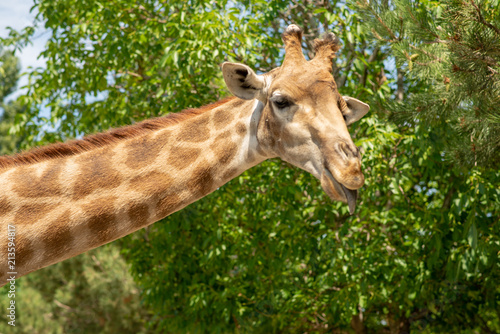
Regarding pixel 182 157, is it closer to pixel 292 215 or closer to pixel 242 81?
pixel 242 81

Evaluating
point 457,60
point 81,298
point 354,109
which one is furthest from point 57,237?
point 81,298

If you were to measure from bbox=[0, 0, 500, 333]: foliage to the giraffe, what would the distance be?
246 cm

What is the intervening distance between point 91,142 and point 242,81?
0.91m

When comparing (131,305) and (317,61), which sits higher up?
(317,61)

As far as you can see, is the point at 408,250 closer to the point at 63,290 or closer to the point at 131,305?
the point at 131,305

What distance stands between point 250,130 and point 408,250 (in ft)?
13.0

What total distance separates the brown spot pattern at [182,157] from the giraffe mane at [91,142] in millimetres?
238

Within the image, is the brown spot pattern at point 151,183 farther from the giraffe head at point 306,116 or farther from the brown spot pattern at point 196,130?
the giraffe head at point 306,116

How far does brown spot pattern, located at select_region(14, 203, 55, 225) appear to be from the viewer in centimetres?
275

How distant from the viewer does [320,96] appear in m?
2.87

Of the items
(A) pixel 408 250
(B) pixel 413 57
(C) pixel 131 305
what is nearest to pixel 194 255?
(A) pixel 408 250

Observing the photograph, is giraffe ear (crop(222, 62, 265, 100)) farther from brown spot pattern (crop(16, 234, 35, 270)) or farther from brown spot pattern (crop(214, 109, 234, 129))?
brown spot pattern (crop(16, 234, 35, 270))

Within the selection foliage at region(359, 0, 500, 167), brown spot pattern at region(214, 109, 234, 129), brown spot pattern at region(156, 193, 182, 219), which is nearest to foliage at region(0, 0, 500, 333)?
foliage at region(359, 0, 500, 167)

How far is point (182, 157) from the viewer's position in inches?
117
